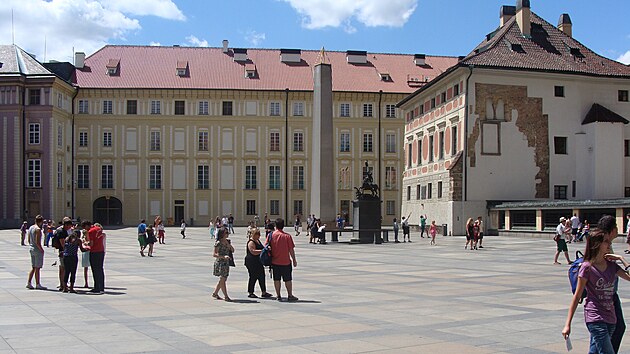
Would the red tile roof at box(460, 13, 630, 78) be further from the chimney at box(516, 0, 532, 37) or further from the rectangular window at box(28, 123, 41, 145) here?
the rectangular window at box(28, 123, 41, 145)

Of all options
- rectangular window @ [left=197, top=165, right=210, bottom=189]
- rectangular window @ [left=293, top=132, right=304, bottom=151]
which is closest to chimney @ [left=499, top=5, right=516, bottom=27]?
rectangular window @ [left=293, top=132, right=304, bottom=151]

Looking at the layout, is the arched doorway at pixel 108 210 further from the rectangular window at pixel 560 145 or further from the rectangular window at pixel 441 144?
the rectangular window at pixel 560 145

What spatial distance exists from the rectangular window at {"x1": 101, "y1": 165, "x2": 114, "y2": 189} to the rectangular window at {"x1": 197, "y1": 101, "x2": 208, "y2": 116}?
10344 millimetres

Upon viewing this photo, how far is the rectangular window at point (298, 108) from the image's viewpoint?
3056 inches

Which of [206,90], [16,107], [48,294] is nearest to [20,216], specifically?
[16,107]

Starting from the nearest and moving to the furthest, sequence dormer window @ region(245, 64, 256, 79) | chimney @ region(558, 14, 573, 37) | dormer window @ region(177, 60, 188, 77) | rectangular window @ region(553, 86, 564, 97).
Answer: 1. rectangular window @ region(553, 86, 564, 97)
2. chimney @ region(558, 14, 573, 37)
3. dormer window @ region(177, 60, 188, 77)
4. dormer window @ region(245, 64, 256, 79)

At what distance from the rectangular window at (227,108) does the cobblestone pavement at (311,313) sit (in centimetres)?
5455

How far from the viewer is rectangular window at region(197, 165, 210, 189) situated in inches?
3029

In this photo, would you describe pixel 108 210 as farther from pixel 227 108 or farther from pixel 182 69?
pixel 182 69

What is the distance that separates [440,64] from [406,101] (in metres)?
21.2

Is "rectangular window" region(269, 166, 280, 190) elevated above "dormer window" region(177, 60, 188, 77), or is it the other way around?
"dormer window" region(177, 60, 188, 77)

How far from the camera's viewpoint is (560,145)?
168 feet

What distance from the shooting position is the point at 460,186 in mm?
49719

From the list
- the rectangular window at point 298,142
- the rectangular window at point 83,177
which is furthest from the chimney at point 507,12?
the rectangular window at point 83,177
